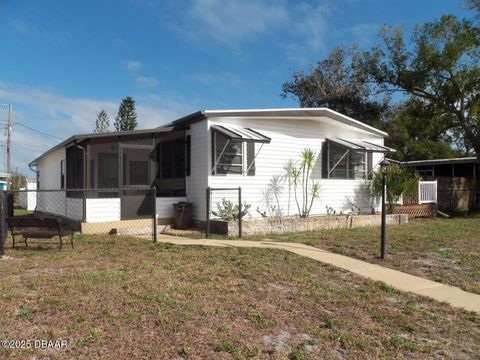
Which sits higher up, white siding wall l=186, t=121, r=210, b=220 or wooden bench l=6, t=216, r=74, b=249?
white siding wall l=186, t=121, r=210, b=220

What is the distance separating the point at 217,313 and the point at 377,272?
3585 millimetres

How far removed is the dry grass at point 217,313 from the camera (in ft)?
13.1

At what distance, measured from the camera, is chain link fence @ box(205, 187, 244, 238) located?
35.9 ft

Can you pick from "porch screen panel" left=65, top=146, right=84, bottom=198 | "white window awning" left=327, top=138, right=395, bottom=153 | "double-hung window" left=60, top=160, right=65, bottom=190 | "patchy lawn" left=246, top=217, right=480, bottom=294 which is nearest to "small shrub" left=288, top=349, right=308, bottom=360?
"patchy lawn" left=246, top=217, right=480, bottom=294

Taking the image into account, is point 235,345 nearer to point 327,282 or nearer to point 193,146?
point 327,282

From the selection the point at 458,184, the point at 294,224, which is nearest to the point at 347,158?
the point at 294,224

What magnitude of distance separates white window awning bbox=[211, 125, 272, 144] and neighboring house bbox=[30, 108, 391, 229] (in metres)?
0.03

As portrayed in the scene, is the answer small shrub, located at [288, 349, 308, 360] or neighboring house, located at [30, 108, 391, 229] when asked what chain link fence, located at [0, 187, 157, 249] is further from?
small shrub, located at [288, 349, 308, 360]

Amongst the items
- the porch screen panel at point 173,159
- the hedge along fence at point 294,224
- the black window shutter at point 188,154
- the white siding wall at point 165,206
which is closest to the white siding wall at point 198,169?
the black window shutter at point 188,154

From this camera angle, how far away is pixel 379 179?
1548 cm

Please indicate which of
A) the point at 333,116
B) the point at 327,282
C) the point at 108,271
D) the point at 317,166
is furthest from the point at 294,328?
the point at 333,116

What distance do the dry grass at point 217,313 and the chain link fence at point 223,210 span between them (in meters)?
3.63

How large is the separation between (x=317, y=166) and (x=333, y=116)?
193 cm

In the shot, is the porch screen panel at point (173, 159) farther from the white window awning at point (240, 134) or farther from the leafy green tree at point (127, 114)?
the leafy green tree at point (127, 114)
